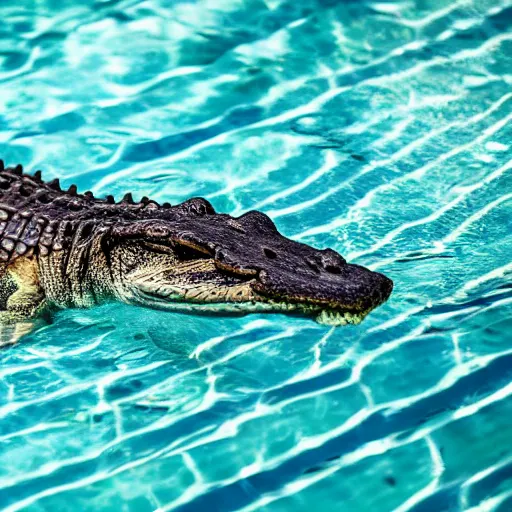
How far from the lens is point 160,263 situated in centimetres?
408

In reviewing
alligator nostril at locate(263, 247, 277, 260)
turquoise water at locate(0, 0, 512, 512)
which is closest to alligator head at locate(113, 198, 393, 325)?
alligator nostril at locate(263, 247, 277, 260)

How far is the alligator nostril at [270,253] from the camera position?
13.0 feet

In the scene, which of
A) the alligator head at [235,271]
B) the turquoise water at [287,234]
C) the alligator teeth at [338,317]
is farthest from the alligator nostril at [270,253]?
the turquoise water at [287,234]

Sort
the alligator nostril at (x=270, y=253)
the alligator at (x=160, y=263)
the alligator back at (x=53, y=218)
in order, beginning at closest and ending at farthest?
the alligator at (x=160, y=263)
the alligator nostril at (x=270, y=253)
the alligator back at (x=53, y=218)

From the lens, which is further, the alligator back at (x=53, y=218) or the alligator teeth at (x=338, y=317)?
the alligator back at (x=53, y=218)

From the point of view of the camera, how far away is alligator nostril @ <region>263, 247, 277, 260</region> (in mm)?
3967

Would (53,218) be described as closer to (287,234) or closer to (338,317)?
(287,234)

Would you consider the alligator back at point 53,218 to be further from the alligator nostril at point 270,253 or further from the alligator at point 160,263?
the alligator nostril at point 270,253

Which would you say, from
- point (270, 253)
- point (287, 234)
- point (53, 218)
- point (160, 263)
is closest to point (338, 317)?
point (270, 253)

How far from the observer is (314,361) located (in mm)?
4180

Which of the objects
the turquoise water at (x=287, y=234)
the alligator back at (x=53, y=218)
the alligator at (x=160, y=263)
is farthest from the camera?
the alligator back at (x=53, y=218)

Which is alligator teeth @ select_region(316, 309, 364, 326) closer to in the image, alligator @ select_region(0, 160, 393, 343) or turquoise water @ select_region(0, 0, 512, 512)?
alligator @ select_region(0, 160, 393, 343)

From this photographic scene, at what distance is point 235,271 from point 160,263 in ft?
1.24

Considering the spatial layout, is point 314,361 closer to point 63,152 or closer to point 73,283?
point 73,283
